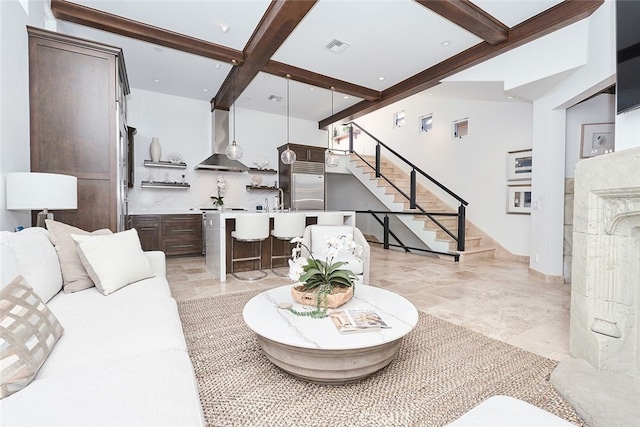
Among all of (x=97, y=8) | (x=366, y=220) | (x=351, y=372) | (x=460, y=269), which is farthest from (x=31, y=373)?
(x=366, y=220)

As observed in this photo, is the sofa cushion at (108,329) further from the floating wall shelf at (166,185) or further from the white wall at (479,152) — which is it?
the white wall at (479,152)

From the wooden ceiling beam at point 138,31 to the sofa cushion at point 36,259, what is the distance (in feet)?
9.32

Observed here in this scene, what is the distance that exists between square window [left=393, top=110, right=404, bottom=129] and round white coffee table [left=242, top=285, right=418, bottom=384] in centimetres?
760

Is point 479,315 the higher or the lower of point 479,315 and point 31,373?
the lower

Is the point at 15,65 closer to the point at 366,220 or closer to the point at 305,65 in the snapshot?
the point at 305,65

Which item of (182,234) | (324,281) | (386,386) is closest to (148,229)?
(182,234)

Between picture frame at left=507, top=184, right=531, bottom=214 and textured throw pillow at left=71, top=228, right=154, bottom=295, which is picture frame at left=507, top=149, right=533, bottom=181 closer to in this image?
picture frame at left=507, top=184, right=531, bottom=214

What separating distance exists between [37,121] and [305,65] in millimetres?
3490

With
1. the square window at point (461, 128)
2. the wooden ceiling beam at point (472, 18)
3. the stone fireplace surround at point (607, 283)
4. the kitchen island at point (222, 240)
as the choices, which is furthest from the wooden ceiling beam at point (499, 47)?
the kitchen island at point (222, 240)

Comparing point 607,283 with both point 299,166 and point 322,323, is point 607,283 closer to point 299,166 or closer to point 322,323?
point 322,323

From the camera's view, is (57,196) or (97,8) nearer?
(57,196)

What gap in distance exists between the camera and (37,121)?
281 centimetres

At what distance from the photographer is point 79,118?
9.82 ft

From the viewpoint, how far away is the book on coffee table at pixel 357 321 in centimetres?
168
